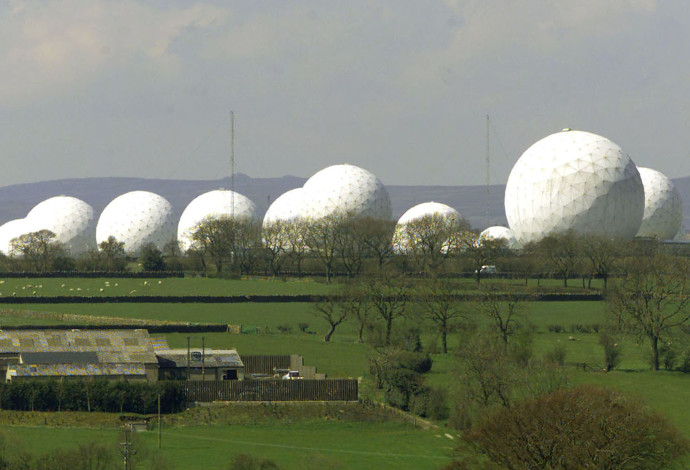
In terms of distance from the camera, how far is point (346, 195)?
5015 inches

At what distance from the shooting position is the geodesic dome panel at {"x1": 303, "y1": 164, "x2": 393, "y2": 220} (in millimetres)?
126438

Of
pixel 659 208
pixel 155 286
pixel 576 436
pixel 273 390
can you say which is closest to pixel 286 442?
pixel 273 390

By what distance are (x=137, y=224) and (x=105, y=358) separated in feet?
298

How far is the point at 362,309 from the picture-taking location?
202 ft

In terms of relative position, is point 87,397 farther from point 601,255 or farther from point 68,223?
point 68,223

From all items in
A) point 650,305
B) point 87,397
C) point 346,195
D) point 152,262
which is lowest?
point 87,397

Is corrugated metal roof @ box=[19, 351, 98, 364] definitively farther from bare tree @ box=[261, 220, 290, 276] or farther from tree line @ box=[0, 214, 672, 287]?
bare tree @ box=[261, 220, 290, 276]

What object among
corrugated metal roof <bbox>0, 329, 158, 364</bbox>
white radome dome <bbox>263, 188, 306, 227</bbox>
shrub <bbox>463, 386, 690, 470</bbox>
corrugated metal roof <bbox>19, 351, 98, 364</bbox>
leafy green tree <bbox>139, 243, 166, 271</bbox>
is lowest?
shrub <bbox>463, 386, 690, 470</bbox>

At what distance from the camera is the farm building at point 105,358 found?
46.4 metres

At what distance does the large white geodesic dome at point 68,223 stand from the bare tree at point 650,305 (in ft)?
283

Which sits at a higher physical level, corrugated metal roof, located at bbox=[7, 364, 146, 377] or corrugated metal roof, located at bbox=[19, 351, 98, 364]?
corrugated metal roof, located at bbox=[19, 351, 98, 364]

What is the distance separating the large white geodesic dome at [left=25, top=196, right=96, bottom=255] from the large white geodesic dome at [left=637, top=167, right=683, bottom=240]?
62.0 metres

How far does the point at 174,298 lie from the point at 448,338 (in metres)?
19.8

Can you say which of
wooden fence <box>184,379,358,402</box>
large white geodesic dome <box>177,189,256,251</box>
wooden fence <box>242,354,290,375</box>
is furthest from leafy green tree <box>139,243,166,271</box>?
wooden fence <box>184,379,358,402</box>
